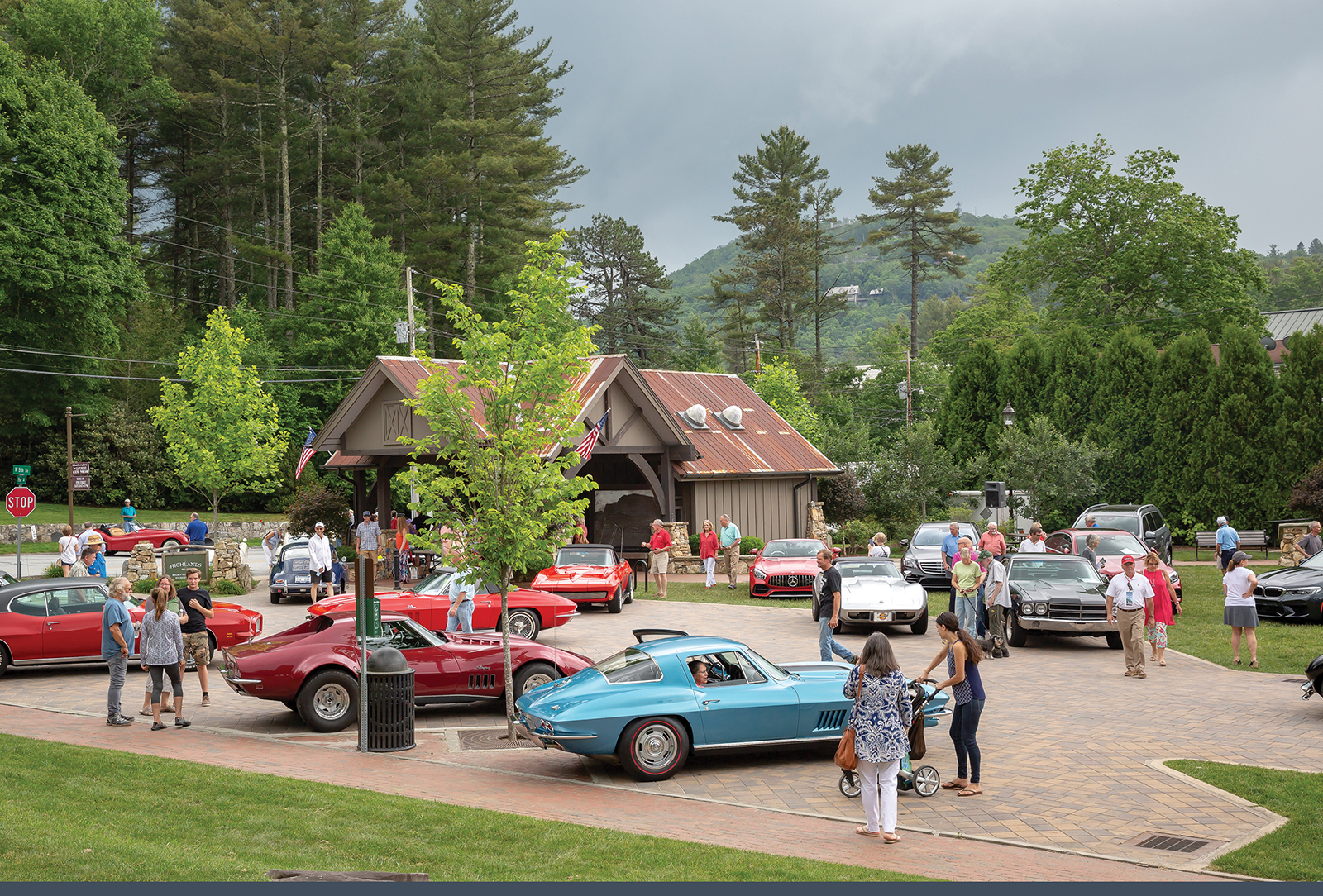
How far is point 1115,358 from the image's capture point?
4041 centimetres

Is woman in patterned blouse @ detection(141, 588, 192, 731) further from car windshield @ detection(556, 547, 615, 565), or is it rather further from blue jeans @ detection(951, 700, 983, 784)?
car windshield @ detection(556, 547, 615, 565)

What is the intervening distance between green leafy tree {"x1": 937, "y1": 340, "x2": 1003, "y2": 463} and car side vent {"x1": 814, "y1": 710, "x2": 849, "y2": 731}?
34.9 meters

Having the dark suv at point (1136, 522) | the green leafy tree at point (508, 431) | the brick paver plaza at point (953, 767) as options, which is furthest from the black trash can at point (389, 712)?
the dark suv at point (1136, 522)

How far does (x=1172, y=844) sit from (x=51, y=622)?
15515 mm

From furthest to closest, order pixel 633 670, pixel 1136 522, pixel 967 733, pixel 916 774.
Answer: pixel 1136 522, pixel 633 670, pixel 916 774, pixel 967 733

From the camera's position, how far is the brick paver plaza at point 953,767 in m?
8.16

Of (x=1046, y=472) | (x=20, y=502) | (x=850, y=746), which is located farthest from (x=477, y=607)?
(x=1046, y=472)

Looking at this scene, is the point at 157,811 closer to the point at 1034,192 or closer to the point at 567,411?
the point at 567,411

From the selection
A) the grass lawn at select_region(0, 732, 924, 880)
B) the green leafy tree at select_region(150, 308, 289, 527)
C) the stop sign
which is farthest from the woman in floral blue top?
the green leafy tree at select_region(150, 308, 289, 527)

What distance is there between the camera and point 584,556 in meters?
24.3

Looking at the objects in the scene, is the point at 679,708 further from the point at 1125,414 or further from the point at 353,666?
the point at 1125,414

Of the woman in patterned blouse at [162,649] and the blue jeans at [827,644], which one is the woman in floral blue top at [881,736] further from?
the woman in patterned blouse at [162,649]

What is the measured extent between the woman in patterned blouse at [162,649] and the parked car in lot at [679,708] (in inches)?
187

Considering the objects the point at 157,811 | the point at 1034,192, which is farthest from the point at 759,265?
the point at 157,811
